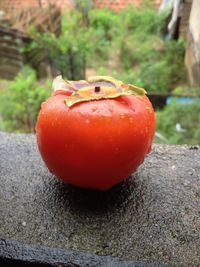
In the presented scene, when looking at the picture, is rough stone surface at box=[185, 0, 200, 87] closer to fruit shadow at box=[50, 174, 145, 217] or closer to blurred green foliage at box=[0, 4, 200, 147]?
blurred green foliage at box=[0, 4, 200, 147]

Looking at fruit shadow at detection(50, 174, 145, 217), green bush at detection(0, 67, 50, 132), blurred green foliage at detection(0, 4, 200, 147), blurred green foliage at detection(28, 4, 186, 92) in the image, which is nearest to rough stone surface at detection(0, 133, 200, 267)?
fruit shadow at detection(50, 174, 145, 217)

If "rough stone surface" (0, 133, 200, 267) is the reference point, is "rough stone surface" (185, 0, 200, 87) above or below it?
below

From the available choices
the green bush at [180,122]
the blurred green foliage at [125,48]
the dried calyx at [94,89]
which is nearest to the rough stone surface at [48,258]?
the dried calyx at [94,89]

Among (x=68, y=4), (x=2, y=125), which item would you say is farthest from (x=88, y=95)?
(x=68, y=4)

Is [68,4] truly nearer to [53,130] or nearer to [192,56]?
[192,56]

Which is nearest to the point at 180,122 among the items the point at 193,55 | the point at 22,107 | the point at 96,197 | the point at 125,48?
the point at 193,55

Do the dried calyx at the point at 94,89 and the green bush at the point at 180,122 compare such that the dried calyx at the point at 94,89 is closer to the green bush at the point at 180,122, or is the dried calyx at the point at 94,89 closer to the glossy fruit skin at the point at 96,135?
the glossy fruit skin at the point at 96,135
